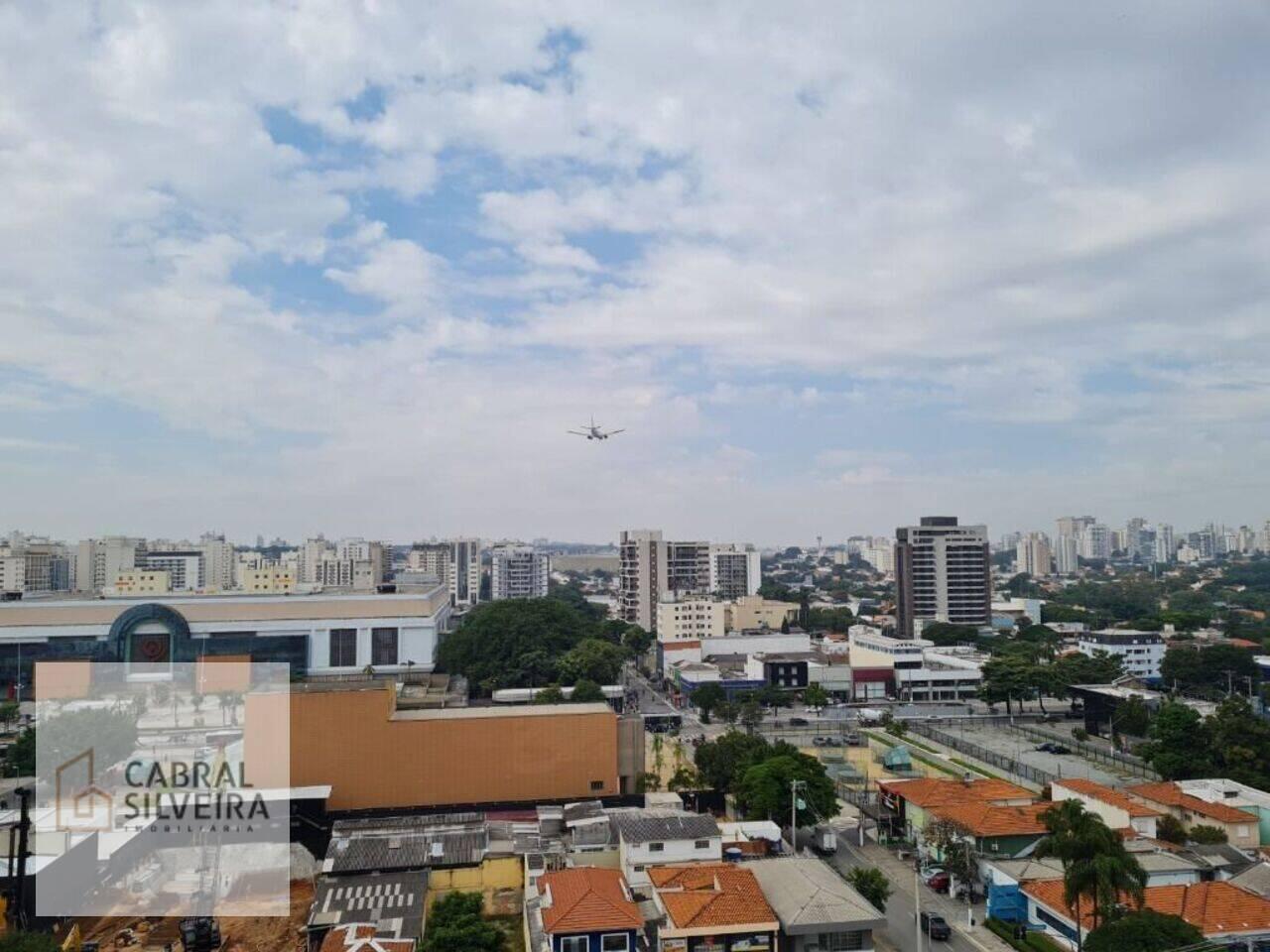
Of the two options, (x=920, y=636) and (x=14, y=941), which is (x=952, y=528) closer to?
(x=920, y=636)

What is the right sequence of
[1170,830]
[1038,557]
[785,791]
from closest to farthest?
[1170,830]
[785,791]
[1038,557]

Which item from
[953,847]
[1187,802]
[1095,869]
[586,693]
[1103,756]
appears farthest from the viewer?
[586,693]

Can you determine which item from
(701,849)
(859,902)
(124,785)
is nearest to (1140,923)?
(859,902)

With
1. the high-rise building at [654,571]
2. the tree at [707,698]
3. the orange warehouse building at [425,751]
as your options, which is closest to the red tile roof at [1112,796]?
the orange warehouse building at [425,751]

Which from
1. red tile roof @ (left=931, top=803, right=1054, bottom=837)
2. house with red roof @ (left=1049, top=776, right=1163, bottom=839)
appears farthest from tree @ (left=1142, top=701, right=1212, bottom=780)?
red tile roof @ (left=931, top=803, right=1054, bottom=837)

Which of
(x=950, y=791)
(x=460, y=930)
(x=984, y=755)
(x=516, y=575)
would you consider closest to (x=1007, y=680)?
(x=984, y=755)

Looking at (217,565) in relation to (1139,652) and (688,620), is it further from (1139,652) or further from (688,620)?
(1139,652)

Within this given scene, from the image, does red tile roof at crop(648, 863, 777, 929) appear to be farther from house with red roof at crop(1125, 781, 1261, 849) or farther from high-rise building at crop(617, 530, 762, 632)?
high-rise building at crop(617, 530, 762, 632)
